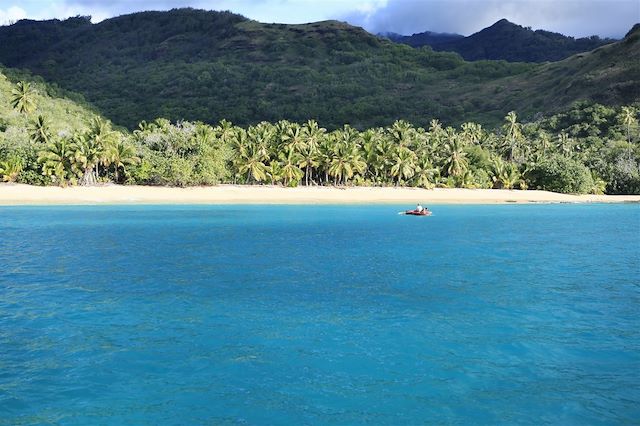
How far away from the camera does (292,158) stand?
4092 inches

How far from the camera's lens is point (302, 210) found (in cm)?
8294

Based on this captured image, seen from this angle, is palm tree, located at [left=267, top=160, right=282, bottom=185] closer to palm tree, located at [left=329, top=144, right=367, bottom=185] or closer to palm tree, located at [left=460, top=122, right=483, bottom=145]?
palm tree, located at [left=329, top=144, right=367, bottom=185]

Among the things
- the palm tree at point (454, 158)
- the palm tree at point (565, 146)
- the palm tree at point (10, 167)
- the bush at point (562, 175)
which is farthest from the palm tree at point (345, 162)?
A: the palm tree at point (565, 146)

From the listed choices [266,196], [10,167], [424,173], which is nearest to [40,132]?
[10,167]

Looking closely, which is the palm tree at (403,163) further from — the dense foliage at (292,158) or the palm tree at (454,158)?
the palm tree at (454,158)

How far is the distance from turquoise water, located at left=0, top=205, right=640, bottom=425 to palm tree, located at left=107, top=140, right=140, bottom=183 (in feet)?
159

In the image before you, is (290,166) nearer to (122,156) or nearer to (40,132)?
(122,156)

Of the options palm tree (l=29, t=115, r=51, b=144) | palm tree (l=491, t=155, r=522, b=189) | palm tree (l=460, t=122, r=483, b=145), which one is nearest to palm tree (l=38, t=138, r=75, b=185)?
palm tree (l=29, t=115, r=51, b=144)

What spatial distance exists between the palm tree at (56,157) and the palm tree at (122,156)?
232 inches

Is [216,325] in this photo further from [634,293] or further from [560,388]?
[634,293]

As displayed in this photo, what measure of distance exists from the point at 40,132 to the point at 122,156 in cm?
1592

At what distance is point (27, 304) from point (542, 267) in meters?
28.6

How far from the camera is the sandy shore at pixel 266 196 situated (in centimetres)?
8512

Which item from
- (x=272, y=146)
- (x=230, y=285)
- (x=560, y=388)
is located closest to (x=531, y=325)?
(x=560, y=388)
